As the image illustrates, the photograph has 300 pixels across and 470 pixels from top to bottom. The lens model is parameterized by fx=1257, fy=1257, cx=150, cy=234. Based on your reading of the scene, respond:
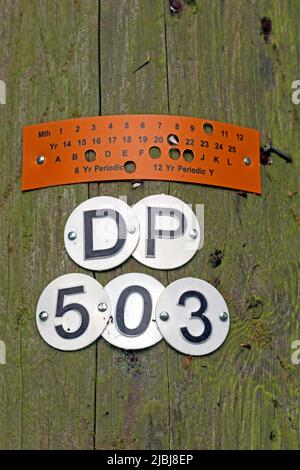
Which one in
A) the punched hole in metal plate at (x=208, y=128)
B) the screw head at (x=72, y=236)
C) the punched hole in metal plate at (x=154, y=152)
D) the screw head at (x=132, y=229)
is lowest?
the screw head at (x=72, y=236)

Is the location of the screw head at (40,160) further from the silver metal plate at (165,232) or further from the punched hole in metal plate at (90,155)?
the silver metal plate at (165,232)

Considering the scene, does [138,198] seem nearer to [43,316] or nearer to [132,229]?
[132,229]

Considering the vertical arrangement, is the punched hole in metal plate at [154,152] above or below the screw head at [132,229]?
above

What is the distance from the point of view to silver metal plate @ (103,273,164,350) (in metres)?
2.73

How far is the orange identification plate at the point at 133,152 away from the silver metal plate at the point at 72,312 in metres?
0.24

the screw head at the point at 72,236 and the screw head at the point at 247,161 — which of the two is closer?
the screw head at the point at 72,236

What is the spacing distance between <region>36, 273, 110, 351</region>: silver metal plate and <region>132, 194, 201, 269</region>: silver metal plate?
13cm

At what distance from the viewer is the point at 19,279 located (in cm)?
281

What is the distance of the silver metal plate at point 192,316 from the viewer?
8.98 feet

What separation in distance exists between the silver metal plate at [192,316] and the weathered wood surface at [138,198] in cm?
2

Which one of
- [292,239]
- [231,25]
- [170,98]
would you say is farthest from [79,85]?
[292,239]

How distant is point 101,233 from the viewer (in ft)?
9.16

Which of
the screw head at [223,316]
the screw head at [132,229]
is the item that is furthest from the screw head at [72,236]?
the screw head at [223,316]
